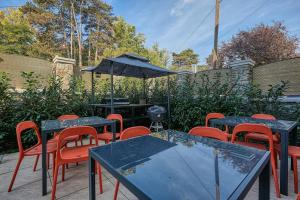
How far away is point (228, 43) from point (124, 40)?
8.94 meters

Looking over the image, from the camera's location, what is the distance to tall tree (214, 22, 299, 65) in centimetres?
819

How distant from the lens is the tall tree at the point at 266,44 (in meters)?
8.19

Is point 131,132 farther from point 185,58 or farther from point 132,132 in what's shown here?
point 185,58

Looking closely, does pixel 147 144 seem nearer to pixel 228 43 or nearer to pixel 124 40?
pixel 228 43

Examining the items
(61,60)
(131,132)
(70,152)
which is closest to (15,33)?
(61,60)

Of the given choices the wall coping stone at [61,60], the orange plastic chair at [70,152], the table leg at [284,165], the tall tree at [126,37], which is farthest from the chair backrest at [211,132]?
the tall tree at [126,37]

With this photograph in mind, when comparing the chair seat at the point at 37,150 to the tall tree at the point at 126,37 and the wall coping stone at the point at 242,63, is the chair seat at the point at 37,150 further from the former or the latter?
the tall tree at the point at 126,37

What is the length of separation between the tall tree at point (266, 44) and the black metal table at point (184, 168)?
9180mm

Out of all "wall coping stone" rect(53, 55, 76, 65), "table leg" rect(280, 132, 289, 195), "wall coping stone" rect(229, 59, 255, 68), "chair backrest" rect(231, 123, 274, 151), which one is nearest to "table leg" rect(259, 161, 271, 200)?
"chair backrest" rect(231, 123, 274, 151)

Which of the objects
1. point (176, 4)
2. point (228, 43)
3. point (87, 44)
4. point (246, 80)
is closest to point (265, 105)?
point (246, 80)

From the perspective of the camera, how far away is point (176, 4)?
9.98 m

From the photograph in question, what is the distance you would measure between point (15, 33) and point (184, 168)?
16.4 m

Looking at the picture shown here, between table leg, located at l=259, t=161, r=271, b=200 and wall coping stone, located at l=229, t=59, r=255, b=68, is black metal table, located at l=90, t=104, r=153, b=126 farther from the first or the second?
table leg, located at l=259, t=161, r=271, b=200

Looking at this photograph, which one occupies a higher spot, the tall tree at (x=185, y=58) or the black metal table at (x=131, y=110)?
the tall tree at (x=185, y=58)
